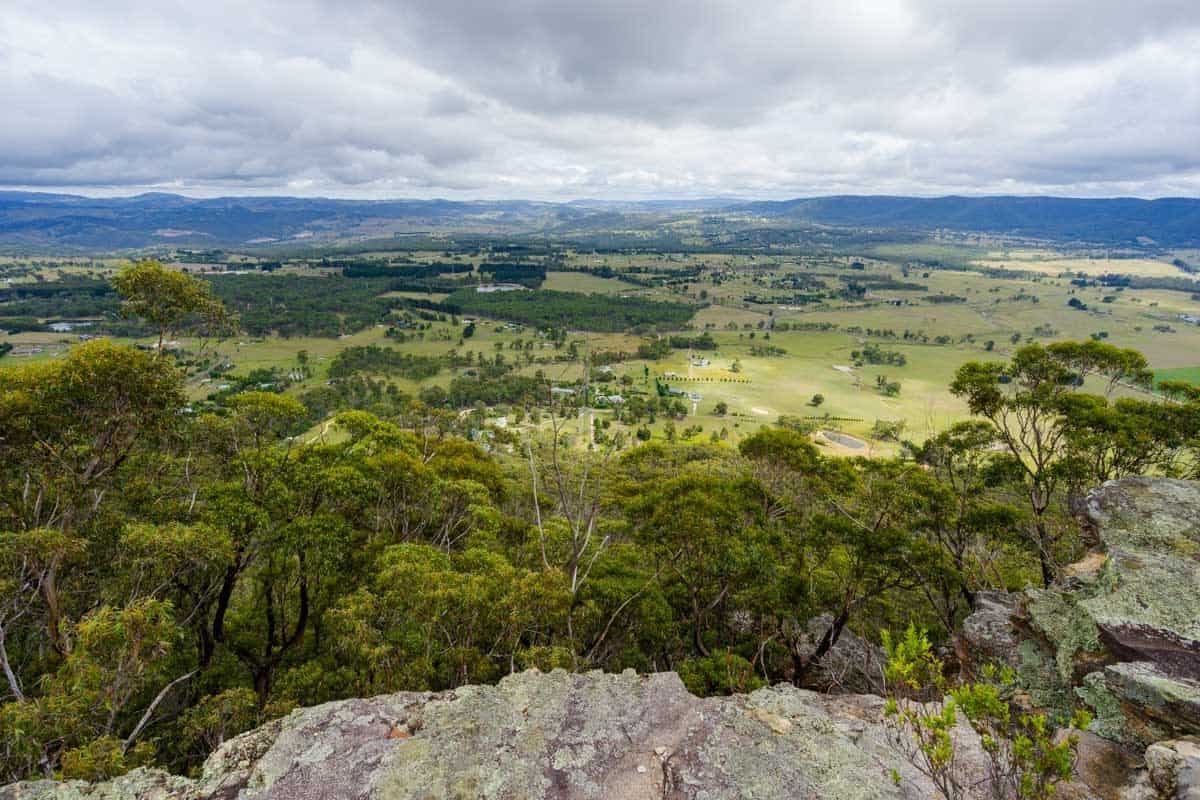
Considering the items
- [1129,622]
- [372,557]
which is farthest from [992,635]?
[372,557]

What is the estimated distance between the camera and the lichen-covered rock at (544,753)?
24.8 feet

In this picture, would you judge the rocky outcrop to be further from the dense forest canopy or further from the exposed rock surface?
the dense forest canopy

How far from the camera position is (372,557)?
704 inches

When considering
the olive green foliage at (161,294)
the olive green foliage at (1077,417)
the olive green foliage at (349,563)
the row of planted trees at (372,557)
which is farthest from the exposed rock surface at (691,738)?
the olive green foliage at (161,294)

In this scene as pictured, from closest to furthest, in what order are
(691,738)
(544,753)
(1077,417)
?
1. (544,753)
2. (691,738)
3. (1077,417)

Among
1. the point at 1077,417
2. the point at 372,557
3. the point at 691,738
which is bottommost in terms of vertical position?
the point at 372,557

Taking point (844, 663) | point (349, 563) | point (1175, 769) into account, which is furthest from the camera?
point (844, 663)

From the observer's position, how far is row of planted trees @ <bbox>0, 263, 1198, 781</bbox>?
43.2 ft

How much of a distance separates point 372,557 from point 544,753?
38.6ft

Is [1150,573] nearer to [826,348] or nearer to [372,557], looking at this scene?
[372,557]

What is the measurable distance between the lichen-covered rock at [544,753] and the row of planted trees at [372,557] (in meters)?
3.06

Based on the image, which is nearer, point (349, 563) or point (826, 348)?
point (349, 563)

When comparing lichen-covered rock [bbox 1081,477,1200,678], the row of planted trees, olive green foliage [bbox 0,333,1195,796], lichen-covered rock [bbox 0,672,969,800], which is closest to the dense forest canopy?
the row of planted trees

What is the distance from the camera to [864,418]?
9038 cm
